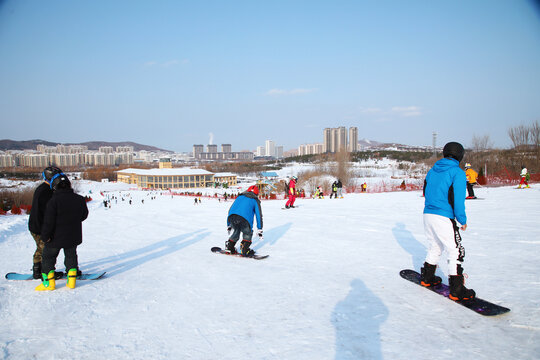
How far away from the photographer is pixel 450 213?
10.6 ft

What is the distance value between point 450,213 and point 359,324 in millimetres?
1546

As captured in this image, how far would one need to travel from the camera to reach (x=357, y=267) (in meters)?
4.70

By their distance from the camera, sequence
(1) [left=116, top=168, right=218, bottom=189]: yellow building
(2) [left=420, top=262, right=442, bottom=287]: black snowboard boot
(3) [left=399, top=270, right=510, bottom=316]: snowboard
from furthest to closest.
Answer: (1) [left=116, top=168, right=218, bottom=189]: yellow building < (2) [left=420, top=262, right=442, bottom=287]: black snowboard boot < (3) [left=399, top=270, right=510, bottom=316]: snowboard

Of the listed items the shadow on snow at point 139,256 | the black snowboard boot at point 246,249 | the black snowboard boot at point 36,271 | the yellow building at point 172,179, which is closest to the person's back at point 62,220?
the black snowboard boot at point 36,271

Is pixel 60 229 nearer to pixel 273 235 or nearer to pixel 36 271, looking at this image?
pixel 36 271

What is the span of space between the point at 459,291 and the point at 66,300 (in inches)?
176

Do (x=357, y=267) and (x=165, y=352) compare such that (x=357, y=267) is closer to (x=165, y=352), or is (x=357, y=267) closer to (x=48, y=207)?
(x=165, y=352)

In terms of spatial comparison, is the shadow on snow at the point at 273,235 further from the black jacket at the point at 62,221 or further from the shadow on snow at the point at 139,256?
the black jacket at the point at 62,221

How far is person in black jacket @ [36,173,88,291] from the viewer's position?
12.3 feet

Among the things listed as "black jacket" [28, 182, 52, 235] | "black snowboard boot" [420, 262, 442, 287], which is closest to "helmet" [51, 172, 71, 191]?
"black jacket" [28, 182, 52, 235]

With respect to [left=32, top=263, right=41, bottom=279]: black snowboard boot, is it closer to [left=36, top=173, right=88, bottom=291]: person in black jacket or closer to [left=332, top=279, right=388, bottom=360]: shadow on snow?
[left=36, top=173, right=88, bottom=291]: person in black jacket

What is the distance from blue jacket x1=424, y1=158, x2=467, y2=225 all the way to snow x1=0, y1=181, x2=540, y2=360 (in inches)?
39.7

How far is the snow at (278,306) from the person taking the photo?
99.1 inches

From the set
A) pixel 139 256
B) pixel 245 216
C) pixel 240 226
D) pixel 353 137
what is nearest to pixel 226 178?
pixel 139 256
